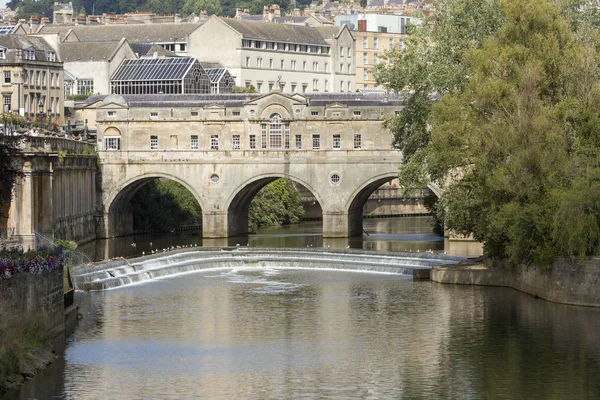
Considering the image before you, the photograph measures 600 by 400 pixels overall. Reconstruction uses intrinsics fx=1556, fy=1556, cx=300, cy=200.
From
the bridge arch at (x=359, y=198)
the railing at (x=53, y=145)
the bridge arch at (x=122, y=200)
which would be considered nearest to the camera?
the railing at (x=53, y=145)

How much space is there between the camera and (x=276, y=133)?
10000 centimetres

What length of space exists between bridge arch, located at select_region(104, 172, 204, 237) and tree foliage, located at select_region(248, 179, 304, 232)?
272 inches

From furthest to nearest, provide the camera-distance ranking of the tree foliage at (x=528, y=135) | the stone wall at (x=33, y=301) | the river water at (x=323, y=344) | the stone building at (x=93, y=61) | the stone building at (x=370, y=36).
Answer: the stone building at (x=370, y=36) < the stone building at (x=93, y=61) < the tree foliage at (x=528, y=135) < the stone wall at (x=33, y=301) < the river water at (x=323, y=344)

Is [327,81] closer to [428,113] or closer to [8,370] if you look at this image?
[428,113]

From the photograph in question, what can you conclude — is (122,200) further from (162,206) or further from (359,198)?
(359,198)

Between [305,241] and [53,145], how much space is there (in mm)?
17329

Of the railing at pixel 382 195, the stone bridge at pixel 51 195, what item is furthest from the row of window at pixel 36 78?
the railing at pixel 382 195

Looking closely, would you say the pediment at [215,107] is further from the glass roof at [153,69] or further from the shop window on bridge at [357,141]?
the glass roof at [153,69]

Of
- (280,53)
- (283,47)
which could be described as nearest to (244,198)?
(280,53)

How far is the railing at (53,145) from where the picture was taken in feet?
262

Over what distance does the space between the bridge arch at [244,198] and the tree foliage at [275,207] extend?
2.43 m

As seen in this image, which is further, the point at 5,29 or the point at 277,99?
the point at 5,29

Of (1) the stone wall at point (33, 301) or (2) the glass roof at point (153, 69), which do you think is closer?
(1) the stone wall at point (33, 301)

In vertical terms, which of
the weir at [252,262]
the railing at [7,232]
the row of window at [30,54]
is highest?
the row of window at [30,54]
